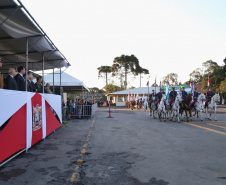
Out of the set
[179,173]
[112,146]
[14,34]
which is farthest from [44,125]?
[179,173]

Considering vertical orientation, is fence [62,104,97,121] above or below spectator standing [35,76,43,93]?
below

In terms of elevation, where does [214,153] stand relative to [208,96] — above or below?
below

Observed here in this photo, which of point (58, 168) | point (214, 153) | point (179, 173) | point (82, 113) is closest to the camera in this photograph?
point (179, 173)

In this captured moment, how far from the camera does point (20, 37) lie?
759cm

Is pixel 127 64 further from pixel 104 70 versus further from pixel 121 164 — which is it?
pixel 121 164

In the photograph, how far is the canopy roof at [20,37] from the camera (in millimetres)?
5770

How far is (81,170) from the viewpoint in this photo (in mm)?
4688

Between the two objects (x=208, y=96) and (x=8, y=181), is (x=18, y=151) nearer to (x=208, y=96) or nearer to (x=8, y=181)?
(x=8, y=181)

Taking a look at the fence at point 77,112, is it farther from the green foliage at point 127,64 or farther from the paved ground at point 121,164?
the green foliage at point 127,64

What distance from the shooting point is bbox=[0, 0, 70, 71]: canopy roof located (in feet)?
18.9

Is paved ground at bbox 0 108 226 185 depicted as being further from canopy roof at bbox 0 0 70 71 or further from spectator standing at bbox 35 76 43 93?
canopy roof at bbox 0 0 70 71

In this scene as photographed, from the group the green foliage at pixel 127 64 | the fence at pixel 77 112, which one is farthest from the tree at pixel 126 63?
the fence at pixel 77 112

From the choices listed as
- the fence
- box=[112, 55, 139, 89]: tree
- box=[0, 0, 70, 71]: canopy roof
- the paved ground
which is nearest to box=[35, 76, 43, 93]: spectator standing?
box=[0, 0, 70, 71]: canopy roof

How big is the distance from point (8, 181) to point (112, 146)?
358 centimetres
